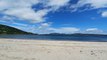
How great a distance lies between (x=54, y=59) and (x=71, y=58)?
136 centimetres

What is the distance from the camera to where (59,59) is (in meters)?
12.6

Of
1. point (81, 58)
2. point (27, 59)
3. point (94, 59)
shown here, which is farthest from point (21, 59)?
point (94, 59)

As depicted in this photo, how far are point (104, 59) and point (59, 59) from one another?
3288 millimetres

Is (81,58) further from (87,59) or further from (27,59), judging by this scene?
(27,59)

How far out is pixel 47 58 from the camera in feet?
42.5

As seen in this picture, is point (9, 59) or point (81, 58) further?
point (81, 58)

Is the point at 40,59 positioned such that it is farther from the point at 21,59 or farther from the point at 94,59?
the point at 94,59

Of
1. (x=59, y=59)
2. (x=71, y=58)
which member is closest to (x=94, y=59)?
(x=71, y=58)

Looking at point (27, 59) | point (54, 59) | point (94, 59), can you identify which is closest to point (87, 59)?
point (94, 59)

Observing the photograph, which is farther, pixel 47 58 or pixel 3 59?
pixel 47 58

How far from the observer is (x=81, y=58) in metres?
13.1

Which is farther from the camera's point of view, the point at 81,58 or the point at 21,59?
the point at 81,58

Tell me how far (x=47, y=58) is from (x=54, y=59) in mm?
663

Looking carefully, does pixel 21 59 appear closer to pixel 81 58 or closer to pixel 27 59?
pixel 27 59
